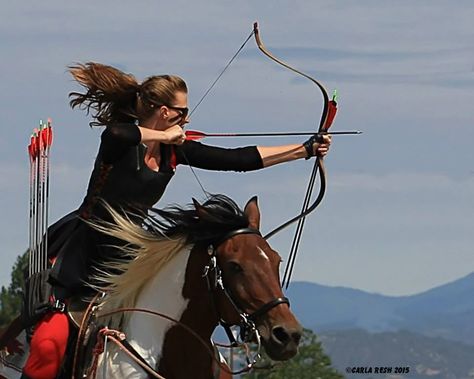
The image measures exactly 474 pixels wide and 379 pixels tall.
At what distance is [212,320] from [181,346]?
285 mm

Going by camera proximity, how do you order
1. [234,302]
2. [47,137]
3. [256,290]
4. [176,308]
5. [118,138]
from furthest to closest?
[47,137], [176,308], [118,138], [234,302], [256,290]

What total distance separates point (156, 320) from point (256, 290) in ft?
3.18

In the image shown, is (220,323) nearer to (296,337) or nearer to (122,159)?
(296,337)

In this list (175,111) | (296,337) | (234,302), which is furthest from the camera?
(175,111)

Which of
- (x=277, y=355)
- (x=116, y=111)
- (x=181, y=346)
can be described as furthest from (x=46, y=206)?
(x=277, y=355)

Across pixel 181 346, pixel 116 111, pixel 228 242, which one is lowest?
pixel 181 346

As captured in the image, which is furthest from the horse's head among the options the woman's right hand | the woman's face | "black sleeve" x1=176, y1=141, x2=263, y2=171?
the woman's face

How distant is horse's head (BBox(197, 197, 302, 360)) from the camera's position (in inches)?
453

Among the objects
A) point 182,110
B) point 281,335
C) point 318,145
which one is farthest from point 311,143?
point 281,335

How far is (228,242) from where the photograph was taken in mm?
12039

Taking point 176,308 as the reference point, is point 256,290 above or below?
above

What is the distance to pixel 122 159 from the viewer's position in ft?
40.8

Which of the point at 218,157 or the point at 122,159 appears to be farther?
the point at 218,157

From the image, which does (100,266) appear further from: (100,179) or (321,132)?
(321,132)
